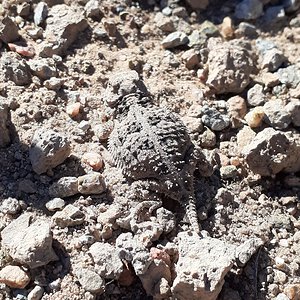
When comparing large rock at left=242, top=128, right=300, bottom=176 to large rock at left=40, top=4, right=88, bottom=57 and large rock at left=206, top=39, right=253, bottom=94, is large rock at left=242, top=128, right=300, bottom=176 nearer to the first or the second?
large rock at left=206, top=39, right=253, bottom=94

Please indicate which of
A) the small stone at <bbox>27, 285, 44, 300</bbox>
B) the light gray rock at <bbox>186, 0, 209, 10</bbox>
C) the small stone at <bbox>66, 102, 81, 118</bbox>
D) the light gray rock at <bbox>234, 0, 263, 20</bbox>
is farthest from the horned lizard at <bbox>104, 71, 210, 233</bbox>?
the light gray rock at <bbox>234, 0, 263, 20</bbox>

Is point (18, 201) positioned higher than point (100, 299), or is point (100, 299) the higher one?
point (18, 201)

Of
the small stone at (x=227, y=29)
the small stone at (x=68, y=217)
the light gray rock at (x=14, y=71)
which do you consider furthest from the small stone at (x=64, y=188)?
the small stone at (x=227, y=29)

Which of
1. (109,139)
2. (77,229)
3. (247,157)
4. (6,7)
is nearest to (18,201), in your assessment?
(77,229)

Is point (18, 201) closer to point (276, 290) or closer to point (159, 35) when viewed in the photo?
point (276, 290)

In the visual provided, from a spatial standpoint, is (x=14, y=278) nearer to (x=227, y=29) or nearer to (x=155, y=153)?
(x=155, y=153)

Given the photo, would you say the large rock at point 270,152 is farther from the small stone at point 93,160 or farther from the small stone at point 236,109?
the small stone at point 93,160

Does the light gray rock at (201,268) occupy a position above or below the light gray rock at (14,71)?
below
